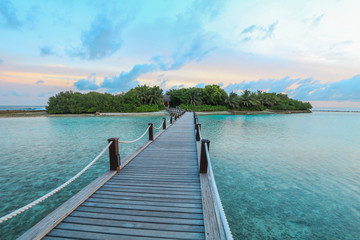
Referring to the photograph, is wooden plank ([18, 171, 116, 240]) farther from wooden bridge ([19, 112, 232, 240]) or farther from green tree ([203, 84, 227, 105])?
green tree ([203, 84, 227, 105])

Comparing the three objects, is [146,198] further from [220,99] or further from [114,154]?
[220,99]

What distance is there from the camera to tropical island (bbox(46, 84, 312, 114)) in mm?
45750

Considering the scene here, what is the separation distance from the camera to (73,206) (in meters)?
3.32

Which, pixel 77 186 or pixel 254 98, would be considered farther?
pixel 254 98

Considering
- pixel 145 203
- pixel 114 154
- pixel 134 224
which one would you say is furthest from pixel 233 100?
pixel 134 224

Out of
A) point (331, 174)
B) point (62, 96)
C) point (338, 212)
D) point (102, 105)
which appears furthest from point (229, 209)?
point (62, 96)

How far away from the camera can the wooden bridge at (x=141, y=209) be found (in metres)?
2.71

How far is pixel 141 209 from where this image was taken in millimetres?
3381

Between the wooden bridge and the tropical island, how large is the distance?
43.0 m

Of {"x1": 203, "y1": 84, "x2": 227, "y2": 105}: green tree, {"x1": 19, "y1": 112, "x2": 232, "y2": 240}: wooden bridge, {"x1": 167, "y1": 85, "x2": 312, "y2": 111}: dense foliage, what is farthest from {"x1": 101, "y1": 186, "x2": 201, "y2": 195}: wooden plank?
{"x1": 203, "y1": 84, "x2": 227, "y2": 105}: green tree

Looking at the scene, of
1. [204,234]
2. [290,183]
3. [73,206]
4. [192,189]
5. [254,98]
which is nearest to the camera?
[204,234]

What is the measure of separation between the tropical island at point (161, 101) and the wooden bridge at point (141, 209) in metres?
43.0

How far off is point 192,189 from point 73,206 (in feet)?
8.70

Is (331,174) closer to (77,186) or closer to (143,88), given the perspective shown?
(77,186)
